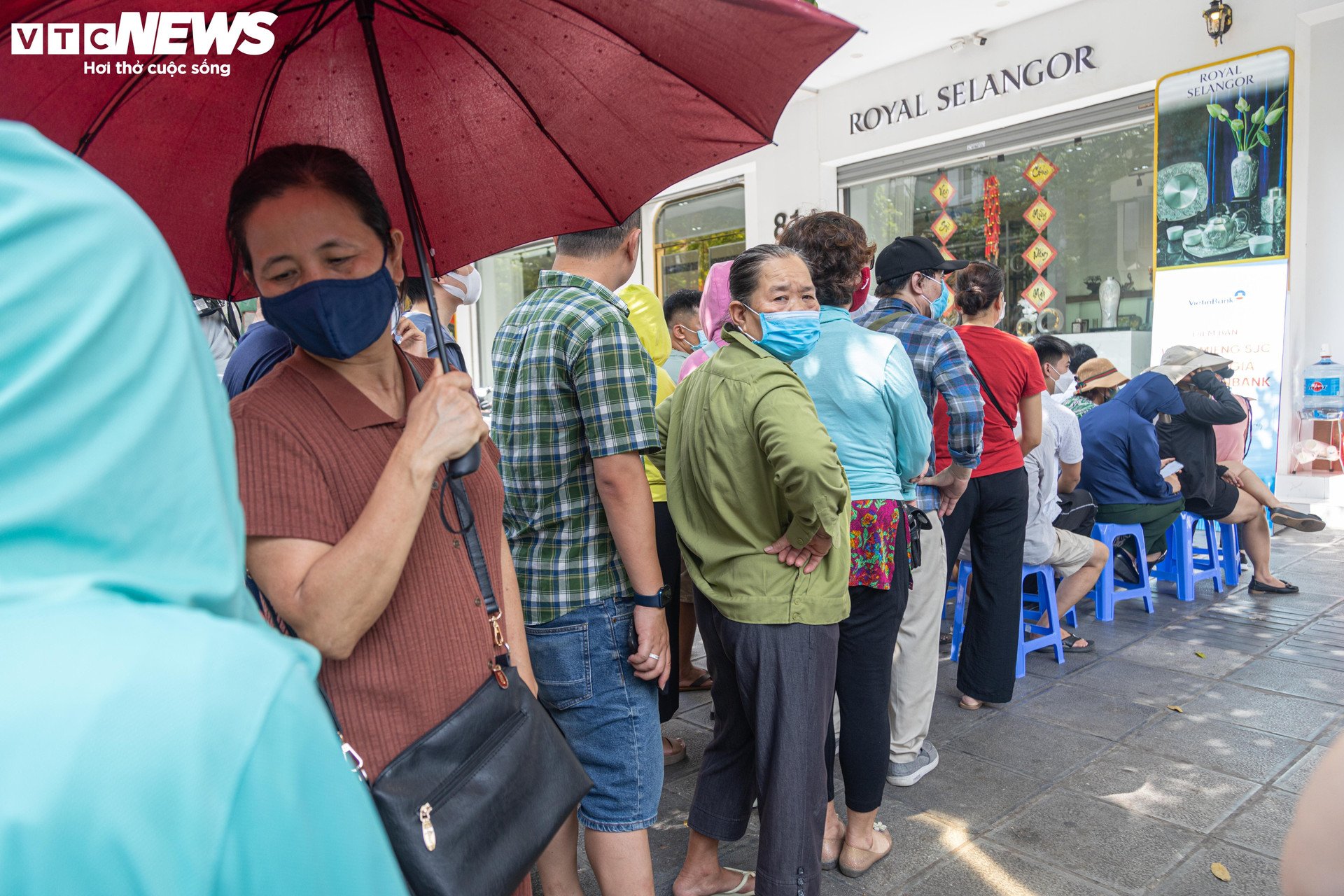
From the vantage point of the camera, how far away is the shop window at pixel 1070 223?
9023 millimetres

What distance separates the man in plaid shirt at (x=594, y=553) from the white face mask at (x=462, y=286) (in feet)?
4.09

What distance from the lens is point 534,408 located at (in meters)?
2.28

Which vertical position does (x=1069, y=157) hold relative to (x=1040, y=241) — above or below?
above

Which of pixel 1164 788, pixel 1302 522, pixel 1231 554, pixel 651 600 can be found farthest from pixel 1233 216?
pixel 651 600

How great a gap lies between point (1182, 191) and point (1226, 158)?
1.50 feet

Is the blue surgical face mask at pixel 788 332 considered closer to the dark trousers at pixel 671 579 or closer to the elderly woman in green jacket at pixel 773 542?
the elderly woman in green jacket at pixel 773 542

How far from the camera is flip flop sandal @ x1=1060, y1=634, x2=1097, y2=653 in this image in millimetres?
5082

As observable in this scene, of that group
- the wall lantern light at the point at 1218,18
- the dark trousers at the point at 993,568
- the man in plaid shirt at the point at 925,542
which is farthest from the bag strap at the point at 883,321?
the wall lantern light at the point at 1218,18

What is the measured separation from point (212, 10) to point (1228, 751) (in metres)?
4.38

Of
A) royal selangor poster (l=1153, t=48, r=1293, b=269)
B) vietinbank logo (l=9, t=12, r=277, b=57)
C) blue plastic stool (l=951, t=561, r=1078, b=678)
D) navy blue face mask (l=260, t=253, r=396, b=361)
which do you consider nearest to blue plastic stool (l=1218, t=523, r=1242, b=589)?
blue plastic stool (l=951, t=561, r=1078, b=678)

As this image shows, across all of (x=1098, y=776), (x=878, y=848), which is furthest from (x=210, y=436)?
(x=1098, y=776)

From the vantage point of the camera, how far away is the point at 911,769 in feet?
11.8

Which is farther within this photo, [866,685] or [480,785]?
[866,685]

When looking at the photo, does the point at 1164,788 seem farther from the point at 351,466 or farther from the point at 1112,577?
the point at 351,466
